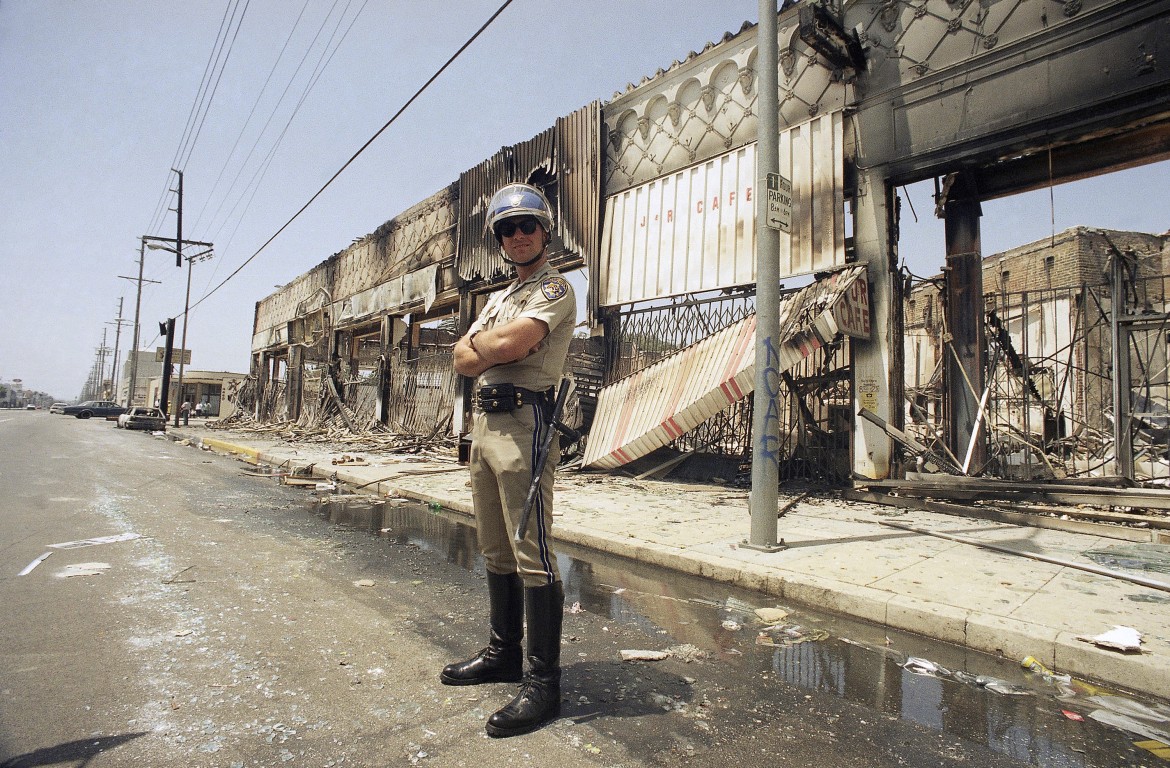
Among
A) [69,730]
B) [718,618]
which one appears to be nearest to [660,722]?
[718,618]

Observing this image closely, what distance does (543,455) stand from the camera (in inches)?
99.7

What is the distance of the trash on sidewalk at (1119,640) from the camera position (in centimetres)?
284

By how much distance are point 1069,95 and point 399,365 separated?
15428mm

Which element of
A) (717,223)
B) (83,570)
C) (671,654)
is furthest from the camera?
(717,223)

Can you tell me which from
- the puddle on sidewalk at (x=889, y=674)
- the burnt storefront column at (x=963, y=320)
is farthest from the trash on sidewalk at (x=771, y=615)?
the burnt storefront column at (x=963, y=320)

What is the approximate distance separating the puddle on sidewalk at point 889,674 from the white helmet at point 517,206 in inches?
89.6

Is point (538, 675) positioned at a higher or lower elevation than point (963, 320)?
lower

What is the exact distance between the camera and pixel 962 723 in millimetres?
2422

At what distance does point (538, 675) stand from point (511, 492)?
71 cm

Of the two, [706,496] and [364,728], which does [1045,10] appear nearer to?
[706,496]

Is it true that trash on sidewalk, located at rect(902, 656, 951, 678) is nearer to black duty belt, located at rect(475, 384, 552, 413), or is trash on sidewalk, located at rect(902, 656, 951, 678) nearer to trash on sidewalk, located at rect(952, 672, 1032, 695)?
trash on sidewalk, located at rect(952, 672, 1032, 695)

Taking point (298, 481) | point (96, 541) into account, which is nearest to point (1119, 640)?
point (96, 541)

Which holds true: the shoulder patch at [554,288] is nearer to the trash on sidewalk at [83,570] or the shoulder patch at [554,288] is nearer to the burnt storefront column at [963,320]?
the trash on sidewalk at [83,570]

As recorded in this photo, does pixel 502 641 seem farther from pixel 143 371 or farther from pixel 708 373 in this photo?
pixel 143 371
